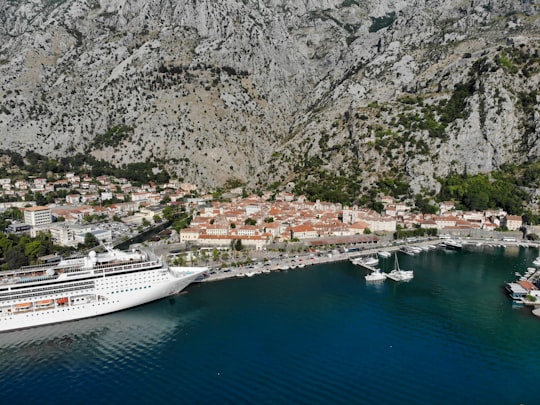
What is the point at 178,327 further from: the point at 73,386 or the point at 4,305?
the point at 4,305

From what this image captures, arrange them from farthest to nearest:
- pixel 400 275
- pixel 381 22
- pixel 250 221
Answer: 1. pixel 381 22
2. pixel 250 221
3. pixel 400 275

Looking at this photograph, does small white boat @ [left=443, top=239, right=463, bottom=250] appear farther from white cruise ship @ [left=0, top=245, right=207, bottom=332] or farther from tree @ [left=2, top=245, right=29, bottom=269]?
tree @ [left=2, top=245, right=29, bottom=269]

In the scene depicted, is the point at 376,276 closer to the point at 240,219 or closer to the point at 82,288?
the point at 240,219

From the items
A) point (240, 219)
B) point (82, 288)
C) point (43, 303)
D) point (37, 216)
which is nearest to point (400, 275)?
point (240, 219)

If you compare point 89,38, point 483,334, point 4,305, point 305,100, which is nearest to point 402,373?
point 483,334

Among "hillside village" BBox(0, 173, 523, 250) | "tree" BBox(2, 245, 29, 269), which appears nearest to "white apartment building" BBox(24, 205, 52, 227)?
"hillside village" BBox(0, 173, 523, 250)

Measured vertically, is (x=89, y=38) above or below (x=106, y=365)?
above
